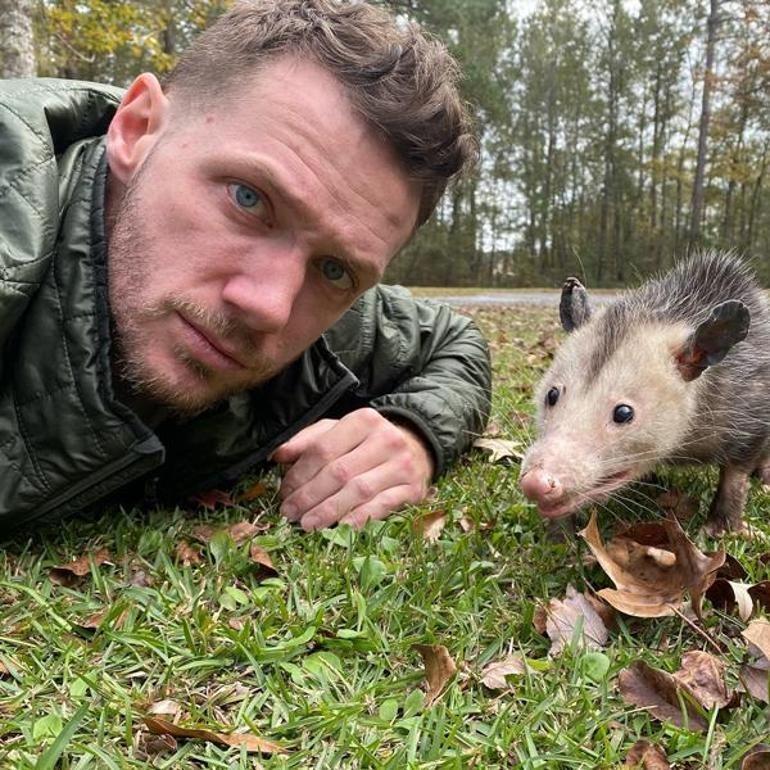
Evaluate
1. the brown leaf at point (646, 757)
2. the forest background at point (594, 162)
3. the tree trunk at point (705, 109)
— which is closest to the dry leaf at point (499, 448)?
the brown leaf at point (646, 757)

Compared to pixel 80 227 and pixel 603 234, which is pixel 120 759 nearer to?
pixel 80 227

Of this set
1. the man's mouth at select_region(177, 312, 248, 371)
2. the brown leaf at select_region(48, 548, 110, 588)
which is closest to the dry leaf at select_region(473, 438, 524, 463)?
the man's mouth at select_region(177, 312, 248, 371)

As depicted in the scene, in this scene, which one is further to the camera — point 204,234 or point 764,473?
point 764,473

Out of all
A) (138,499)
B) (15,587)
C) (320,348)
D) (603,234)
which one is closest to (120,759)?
(15,587)

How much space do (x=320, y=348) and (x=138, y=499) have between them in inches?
28.6

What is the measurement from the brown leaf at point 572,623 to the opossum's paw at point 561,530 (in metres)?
0.37

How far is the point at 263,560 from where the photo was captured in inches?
74.2

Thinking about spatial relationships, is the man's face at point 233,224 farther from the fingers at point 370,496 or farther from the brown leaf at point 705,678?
the brown leaf at point 705,678

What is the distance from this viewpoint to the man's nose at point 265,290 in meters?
1.83

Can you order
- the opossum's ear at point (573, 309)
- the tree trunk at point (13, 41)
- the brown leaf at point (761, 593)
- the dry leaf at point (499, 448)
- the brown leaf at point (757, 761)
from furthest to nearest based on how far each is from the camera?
the tree trunk at point (13, 41) → the dry leaf at point (499, 448) → the opossum's ear at point (573, 309) → the brown leaf at point (761, 593) → the brown leaf at point (757, 761)

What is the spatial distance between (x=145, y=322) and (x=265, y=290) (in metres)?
0.31

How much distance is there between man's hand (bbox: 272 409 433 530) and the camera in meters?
2.20

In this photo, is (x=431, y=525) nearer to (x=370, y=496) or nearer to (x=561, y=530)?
(x=370, y=496)

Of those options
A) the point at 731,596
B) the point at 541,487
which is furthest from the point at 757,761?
the point at 541,487
